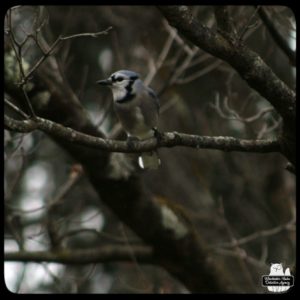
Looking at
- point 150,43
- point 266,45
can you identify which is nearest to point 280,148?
point 266,45

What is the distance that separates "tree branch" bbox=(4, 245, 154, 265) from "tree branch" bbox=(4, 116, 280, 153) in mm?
1993

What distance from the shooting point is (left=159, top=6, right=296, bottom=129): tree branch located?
3.88 meters

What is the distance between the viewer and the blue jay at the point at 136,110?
516 centimetres

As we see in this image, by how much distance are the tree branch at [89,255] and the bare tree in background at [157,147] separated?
0.01 m

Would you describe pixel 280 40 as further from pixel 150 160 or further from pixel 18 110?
pixel 18 110

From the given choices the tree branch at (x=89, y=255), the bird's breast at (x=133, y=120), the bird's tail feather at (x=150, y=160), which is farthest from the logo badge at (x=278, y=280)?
the tree branch at (x=89, y=255)

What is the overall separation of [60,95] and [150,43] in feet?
9.64

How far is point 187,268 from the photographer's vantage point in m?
6.04

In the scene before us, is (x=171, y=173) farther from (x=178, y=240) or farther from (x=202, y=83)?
(x=178, y=240)

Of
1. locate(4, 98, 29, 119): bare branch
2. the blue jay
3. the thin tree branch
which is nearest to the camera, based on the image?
locate(4, 98, 29, 119): bare branch

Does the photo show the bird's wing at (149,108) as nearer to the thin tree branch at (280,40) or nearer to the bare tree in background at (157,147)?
the bare tree in background at (157,147)

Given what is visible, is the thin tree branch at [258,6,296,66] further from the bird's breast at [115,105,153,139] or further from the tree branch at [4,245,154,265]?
the tree branch at [4,245,154,265]

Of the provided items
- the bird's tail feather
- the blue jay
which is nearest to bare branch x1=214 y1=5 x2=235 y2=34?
the blue jay

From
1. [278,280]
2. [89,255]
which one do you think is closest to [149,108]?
[89,255]
